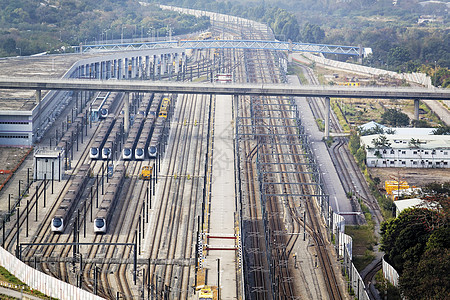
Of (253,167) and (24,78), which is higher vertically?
(24,78)

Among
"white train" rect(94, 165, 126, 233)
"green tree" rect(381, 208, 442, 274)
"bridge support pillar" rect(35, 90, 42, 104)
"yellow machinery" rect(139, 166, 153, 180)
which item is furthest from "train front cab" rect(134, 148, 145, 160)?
"green tree" rect(381, 208, 442, 274)

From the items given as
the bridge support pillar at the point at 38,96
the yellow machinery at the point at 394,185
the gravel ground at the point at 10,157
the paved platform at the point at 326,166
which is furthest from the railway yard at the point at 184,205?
the bridge support pillar at the point at 38,96

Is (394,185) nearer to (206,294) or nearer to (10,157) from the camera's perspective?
(206,294)

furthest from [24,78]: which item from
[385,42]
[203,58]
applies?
[385,42]

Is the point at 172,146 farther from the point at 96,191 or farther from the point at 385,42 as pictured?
the point at 385,42

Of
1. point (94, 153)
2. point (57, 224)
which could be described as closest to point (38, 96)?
point (94, 153)

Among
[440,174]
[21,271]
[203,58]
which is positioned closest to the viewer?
[21,271]
